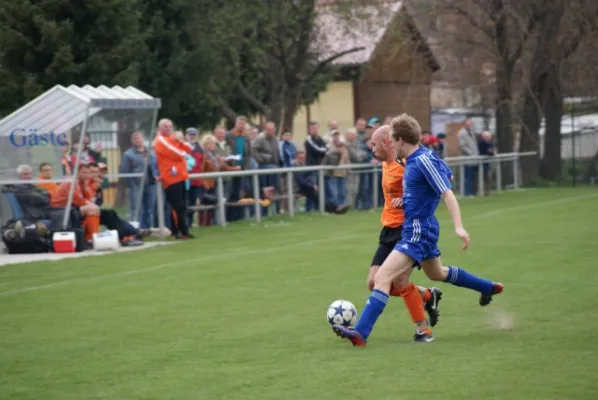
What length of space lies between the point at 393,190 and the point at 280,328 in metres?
1.57

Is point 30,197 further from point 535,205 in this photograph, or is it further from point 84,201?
point 535,205

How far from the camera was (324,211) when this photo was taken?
25.8 metres

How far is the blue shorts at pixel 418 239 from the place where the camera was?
930 cm

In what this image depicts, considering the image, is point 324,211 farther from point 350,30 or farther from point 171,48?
point 350,30

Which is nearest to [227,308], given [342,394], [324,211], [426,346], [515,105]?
[426,346]

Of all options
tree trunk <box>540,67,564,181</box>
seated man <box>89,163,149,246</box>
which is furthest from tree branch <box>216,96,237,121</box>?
seated man <box>89,163,149,246</box>

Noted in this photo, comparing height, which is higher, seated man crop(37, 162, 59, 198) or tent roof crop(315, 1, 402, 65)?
tent roof crop(315, 1, 402, 65)

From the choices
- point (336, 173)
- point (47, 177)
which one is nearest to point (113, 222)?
point (47, 177)

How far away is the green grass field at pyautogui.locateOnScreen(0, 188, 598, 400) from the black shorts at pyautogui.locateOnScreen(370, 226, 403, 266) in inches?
24.5

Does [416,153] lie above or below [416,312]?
above

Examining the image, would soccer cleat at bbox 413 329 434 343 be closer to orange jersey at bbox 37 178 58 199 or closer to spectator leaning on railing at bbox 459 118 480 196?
orange jersey at bbox 37 178 58 199

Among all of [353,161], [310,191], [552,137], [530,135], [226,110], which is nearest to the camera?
[310,191]

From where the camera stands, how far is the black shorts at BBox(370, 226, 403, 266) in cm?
984

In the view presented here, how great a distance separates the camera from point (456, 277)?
973 centimetres
